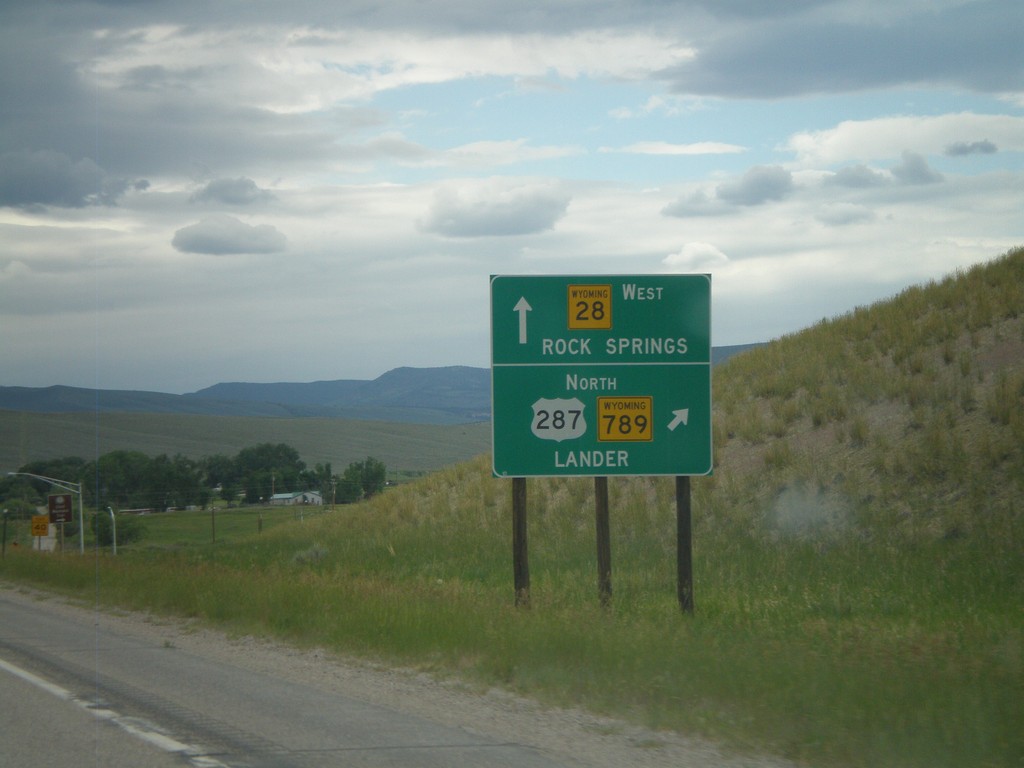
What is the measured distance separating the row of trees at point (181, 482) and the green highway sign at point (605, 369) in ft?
126

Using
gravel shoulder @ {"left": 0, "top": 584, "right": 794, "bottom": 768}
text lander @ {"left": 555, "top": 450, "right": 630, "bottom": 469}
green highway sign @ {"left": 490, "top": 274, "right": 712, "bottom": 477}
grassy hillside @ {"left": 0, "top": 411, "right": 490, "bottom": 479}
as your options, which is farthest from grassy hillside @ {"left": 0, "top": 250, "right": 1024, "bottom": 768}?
grassy hillside @ {"left": 0, "top": 411, "right": 490, "bottom": 479}

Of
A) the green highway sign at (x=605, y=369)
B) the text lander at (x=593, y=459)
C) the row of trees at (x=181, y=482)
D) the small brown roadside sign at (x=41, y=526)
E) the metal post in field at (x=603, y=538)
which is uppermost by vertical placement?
the green highway sign at (x=605, y=369)

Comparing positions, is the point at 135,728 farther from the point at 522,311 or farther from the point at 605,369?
the point at 605,369

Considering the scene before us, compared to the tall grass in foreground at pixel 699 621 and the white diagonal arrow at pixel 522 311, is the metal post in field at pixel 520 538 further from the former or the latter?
the white diagonal arrow at pixel 522 311

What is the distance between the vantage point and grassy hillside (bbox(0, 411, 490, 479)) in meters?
96.8

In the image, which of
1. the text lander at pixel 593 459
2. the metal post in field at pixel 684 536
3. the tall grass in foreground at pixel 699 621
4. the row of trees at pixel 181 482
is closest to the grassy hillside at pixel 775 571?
the tall grass in foreground at pixel 699 621

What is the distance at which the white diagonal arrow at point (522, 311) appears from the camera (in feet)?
49.2

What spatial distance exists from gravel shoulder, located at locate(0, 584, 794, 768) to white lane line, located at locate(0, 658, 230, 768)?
192 centimetres

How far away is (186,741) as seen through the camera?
7.82 m

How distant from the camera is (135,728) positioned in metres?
8.26

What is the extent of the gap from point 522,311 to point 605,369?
4.88 feet

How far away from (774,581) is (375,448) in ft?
326

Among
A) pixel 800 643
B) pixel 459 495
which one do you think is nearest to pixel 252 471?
pixel 459 495

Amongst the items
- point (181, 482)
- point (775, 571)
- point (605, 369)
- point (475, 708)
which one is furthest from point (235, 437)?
point (475, 708)
